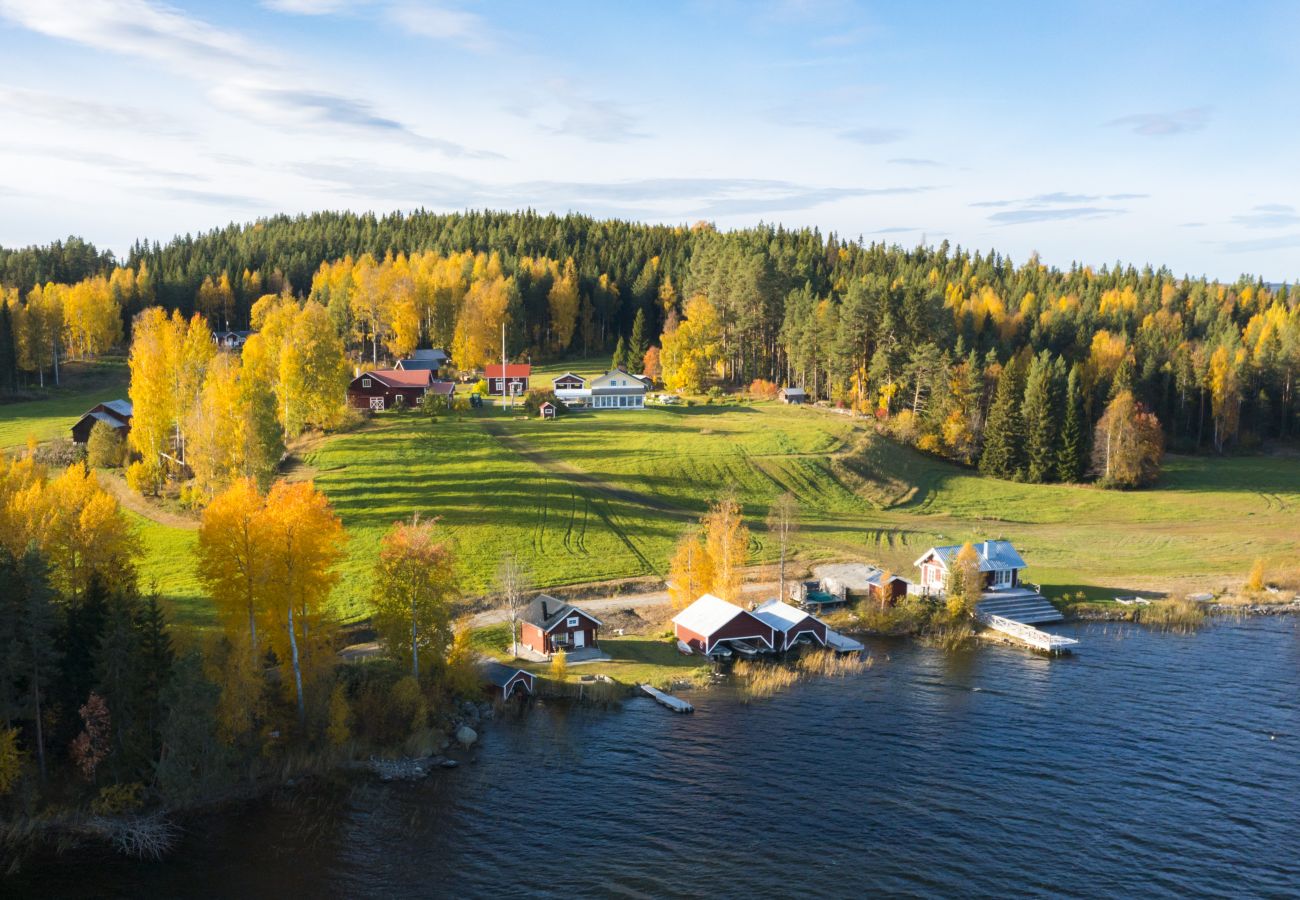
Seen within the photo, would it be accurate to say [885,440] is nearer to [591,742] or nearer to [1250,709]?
[1250,709]

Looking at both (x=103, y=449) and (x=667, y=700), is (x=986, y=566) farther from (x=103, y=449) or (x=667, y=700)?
(x=103, y=449)

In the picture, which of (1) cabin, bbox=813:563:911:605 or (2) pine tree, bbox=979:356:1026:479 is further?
(2) pine tree, bbox=979:356:1026:479

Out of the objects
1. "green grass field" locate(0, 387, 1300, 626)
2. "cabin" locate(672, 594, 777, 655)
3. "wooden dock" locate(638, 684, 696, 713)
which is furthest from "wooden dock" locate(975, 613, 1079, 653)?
"wooden dock" locate(638, 684, 696, 713)

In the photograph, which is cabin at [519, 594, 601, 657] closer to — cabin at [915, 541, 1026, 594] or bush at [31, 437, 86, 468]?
cabin at [915, 541, 1026, 594]

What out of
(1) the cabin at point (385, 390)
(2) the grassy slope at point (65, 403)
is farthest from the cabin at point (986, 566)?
(2) the grassy slope at point (65, 403)

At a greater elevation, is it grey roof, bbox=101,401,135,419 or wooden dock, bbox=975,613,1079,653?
grey roof, bbox=101,401,135,419

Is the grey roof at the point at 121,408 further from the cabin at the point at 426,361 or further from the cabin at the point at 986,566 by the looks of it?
the cabin at the point at 986,566
